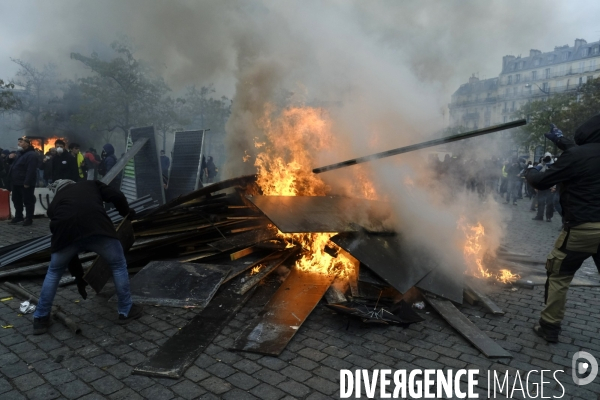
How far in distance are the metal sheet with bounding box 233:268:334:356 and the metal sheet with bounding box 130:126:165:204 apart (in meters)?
6.12

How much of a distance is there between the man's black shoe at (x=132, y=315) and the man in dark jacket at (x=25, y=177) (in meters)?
6.65

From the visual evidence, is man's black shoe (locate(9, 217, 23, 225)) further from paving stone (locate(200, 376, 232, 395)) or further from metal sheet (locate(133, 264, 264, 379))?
paving stone (locate(200, 376, 232, 395))

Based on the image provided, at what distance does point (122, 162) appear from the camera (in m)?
9.07

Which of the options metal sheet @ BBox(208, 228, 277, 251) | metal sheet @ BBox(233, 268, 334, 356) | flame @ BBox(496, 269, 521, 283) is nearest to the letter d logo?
flame @ BBox(496, 269, 521, 283)

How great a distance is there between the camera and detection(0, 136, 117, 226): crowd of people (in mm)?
9195

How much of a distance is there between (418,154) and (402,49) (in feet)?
7.54

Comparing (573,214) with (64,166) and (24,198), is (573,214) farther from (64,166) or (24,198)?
(64,166)

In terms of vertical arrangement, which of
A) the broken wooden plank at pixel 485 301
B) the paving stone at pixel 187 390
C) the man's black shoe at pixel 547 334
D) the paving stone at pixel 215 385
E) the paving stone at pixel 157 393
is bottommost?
the paving stone at pixel 157 393

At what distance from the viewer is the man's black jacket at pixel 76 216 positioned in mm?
3957

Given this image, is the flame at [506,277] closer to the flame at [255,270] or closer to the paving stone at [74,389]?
the flame at [255,270]

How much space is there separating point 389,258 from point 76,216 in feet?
11.9

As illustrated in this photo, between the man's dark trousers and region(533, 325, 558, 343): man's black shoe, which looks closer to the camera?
region(533, 325, 558, 343): man's black shoe

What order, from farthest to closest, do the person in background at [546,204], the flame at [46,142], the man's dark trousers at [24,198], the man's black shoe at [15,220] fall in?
the flame at [46,142], the person in background at [546,204], the man's black shoe at [15,220], the man's dark trousers at [24,198]

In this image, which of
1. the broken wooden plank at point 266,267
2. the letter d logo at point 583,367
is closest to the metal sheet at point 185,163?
the broken wooden plank at point 266,267
